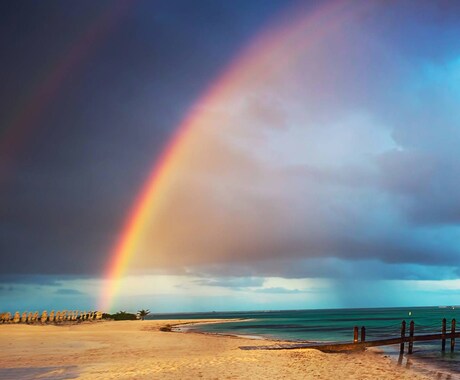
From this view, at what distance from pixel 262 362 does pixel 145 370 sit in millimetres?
7660

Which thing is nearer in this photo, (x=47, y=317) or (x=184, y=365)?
(x=184, y=365)

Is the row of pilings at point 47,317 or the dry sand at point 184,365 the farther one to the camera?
the row of pilings at point 47,317

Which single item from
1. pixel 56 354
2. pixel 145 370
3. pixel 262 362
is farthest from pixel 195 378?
pixel 56 354

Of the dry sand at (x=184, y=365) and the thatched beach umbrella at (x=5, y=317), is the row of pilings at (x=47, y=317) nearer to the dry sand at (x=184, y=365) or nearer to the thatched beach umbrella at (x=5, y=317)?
the thatched beach umbrella at (x=5, y=317)

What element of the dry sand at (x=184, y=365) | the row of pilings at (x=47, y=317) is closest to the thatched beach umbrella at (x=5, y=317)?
the row of pilings at (x=47, y=317)

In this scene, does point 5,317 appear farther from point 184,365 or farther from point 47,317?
point 184,365

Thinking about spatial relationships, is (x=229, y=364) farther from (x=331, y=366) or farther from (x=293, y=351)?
(x=293, y=351)

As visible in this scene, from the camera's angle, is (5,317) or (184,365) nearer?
(184,365)

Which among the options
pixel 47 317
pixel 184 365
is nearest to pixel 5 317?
pixel 47 317

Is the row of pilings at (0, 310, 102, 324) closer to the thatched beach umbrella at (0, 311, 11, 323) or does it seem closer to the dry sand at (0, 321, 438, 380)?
the thatched beach umbrella at (0, 311, 11, 323)

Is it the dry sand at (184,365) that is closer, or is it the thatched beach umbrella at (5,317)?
the dry sand at (184,365)

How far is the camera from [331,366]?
26266 millimetres

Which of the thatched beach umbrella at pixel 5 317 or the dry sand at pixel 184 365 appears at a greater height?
the dry sand at pixel 184 365

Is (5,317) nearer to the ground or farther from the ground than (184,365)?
nearer to the ground
